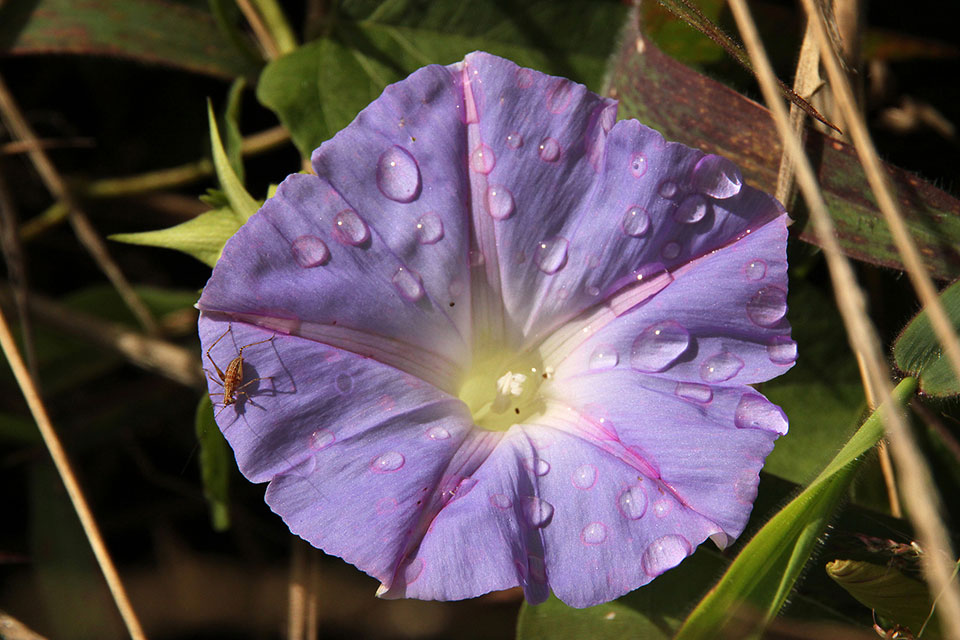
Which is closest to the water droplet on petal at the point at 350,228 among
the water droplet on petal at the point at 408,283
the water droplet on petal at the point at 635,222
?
the water droplet on petal at the point at 408,283

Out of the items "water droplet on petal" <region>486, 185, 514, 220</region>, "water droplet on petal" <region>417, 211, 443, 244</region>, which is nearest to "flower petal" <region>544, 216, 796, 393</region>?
"water droplet on petal" <region>486, 185, 514, 220</region>

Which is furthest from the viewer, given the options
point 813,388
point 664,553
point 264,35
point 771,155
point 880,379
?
point 264,35

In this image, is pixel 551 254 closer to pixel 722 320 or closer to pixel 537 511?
pixel 722 320

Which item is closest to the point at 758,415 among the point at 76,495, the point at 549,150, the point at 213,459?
the point at 549,150

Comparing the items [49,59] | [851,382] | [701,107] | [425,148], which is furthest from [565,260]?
[49,59]

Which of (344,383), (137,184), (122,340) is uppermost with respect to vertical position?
(137,184)

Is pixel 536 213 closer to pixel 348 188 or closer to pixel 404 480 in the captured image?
pixel 348 188

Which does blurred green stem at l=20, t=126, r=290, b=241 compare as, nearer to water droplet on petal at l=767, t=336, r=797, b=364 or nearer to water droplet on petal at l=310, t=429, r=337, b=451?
water droplet on petal at l=310, t=429, r=337, b=451
